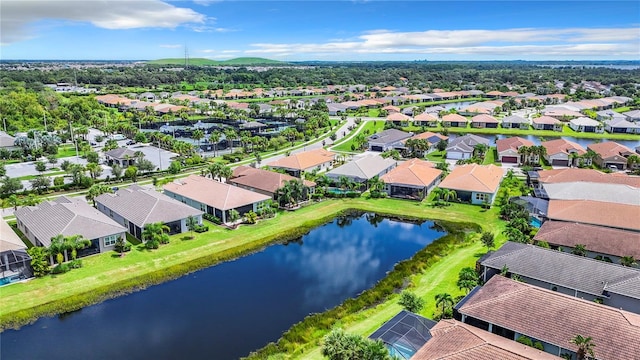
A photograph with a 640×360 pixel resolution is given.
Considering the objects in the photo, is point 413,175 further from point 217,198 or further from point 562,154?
point 562,154

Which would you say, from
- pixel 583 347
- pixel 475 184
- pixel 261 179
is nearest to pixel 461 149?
pixel 475 184

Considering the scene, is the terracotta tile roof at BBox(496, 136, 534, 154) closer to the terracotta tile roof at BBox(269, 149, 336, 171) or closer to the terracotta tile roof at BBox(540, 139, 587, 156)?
the terracotta tile roof at BBox(540, 139, 587, 156)

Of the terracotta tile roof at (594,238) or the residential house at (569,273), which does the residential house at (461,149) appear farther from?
the residential house at (569,273)

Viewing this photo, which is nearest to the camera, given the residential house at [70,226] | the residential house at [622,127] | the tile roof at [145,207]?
the residential house at [70,226]

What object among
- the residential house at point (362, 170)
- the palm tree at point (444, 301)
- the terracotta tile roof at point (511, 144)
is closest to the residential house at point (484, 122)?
the terracotta tile roof at point (511, 144)

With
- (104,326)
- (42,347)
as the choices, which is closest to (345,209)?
(104,326)

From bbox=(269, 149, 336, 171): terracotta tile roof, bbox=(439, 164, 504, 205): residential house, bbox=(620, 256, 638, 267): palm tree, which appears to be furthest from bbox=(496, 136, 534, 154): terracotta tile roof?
bbox=(620, 256, 638, 267): palm tree

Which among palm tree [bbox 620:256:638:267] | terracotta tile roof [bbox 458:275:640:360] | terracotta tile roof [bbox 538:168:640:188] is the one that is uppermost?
terracotta tile roof [bbox 538:168:640:188]
